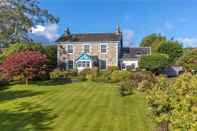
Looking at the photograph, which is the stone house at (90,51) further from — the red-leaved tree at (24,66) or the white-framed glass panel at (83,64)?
the red-leaved tree at (24,66)

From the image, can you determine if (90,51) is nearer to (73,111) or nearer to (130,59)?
(130,59)

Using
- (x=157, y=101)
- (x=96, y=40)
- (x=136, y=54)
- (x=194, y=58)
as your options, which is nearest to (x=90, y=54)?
(x=96, y=40)

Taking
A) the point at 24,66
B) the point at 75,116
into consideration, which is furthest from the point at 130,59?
the point at 75,116

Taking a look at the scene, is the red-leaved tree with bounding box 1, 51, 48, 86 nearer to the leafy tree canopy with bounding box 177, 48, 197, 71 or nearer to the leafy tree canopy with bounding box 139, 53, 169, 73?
the leafy tree canopy with bounding box 139, 53, 169, 73

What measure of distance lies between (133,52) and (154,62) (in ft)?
36.9

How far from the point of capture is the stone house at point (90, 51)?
69.2 meters

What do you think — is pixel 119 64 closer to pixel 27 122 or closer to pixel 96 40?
pixel 96 40

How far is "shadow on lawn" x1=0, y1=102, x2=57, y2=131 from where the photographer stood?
19.8 m

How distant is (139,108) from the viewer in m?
25.0

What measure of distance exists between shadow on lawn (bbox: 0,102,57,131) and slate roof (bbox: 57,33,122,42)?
1795 inches

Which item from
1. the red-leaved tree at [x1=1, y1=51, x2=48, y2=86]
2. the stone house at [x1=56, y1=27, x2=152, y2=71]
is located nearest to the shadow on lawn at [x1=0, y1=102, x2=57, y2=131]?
the red-leaved tree at [x1=1, y1=51, x2=48, y2=86]

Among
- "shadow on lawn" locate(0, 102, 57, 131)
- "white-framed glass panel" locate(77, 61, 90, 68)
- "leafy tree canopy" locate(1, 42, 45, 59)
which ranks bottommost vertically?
"shadow on lawn" locate(0, 102, 57, 131)

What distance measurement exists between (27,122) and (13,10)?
111 feet

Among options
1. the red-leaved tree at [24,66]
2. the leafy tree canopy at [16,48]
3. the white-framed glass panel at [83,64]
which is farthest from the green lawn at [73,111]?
the white-framed glass panel at [83,64]
